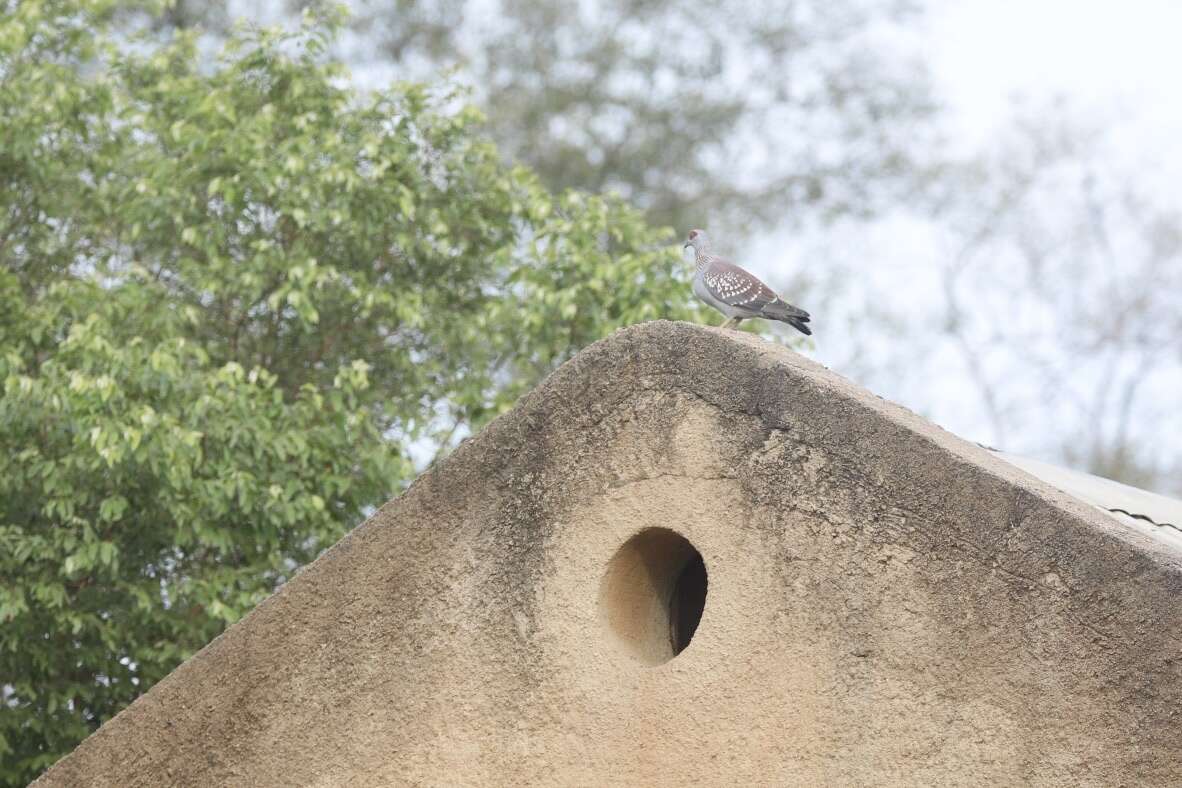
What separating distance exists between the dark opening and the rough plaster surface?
412 mm

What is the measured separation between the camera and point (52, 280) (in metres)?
11.9

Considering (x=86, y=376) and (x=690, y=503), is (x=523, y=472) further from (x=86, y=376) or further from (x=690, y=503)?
(x=86, y=376)

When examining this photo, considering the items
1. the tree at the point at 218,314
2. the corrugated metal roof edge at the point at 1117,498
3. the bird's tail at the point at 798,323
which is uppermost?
the bird's tail at the point at 798,323

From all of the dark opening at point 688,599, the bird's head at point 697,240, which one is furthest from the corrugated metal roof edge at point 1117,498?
the bird's head at point 697,240

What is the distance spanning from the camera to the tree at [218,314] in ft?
32.7

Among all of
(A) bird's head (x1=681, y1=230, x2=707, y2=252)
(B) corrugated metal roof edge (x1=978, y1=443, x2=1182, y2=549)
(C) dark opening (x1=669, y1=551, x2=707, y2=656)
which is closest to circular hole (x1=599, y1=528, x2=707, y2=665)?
(C) dark opening (x1=669, y1=551, x2=707, y2=656)

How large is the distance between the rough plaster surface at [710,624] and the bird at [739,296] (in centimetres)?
124

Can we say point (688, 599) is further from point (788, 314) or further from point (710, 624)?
point (788, 314)

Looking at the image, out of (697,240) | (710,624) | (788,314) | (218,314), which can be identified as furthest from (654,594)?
(218,314)

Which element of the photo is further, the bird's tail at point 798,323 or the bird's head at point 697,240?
the bird's head at point 697,240

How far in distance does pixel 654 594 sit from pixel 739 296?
1.66m

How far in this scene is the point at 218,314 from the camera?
12047 millimetres

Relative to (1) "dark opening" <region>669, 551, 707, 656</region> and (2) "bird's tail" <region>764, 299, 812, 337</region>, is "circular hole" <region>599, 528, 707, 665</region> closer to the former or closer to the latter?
(1) "dark opening" <region>669, 551, 707, 656</region>

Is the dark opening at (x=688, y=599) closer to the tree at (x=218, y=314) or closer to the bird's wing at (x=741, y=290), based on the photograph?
the bird's wing at (x=741, y=290)
